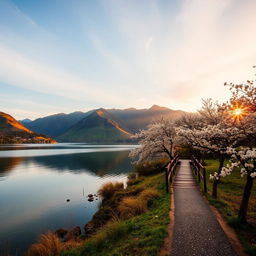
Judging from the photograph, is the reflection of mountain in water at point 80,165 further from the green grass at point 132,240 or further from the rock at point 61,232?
the green grass at point 132,240

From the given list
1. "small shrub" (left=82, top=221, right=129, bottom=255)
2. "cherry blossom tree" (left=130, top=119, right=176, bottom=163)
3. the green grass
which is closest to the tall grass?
the green grass

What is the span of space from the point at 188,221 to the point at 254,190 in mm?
8940

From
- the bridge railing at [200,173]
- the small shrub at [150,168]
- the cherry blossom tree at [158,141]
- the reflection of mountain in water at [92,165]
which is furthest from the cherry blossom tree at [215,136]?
the reflection of mountain in water at [92,165]

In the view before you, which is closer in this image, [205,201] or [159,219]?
[159,219]

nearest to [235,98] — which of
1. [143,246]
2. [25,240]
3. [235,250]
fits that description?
[235,250]

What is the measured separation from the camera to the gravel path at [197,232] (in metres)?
5.54

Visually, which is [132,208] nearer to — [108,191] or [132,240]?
[132,240]

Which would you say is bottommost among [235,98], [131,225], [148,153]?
[131,225]

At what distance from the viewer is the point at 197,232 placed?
6652 millimetres

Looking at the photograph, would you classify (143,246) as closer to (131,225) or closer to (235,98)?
(131,225)

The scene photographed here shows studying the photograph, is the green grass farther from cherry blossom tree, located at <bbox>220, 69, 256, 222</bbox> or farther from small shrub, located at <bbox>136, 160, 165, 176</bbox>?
small shrub, located at <bbox>136, 160, 165, 176</bbox>

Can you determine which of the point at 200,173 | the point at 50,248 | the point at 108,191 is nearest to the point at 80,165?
the point at 108,191

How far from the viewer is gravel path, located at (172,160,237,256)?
554 centimetres

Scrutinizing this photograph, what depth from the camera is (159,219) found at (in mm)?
8289
